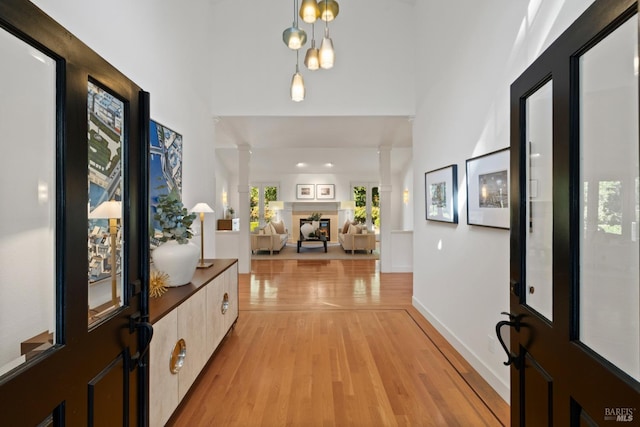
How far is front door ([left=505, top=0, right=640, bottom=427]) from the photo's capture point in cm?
82

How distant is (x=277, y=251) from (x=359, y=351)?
6.69m

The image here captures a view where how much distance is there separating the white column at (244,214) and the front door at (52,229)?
536 cm

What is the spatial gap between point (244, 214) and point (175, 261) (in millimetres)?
4427

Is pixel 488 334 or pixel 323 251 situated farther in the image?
pixel 323 251

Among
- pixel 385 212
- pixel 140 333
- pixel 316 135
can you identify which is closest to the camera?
pixel 140 333

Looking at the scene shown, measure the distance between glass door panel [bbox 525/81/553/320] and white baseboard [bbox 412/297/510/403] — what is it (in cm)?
132

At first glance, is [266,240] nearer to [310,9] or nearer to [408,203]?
[408,203]

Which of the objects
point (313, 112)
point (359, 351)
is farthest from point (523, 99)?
point (313, 112)

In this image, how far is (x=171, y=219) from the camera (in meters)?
2.39

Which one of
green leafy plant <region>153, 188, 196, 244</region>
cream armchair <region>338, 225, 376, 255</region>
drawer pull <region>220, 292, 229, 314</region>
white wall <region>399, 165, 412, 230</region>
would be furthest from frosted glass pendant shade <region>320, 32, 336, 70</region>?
white wall <region>399, 165, 412, 230</region>

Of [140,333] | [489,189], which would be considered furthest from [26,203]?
[489,189]

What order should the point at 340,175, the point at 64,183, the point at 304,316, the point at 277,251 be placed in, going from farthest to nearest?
the point at 340,175 < the point at 277,251 < the point at 304,316 < the point at 64,183

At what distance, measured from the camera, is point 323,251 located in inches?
378

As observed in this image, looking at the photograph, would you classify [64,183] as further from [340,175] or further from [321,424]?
[340,175]
